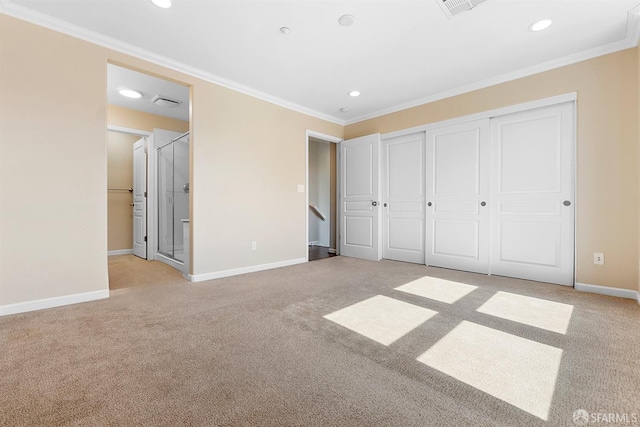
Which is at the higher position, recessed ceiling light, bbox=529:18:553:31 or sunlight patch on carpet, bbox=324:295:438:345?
recessed ceiling light, bbox=529:18:553:31

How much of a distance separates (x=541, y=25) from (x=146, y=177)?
551 cm

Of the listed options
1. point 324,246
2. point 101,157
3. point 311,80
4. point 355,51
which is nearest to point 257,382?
point 101,157

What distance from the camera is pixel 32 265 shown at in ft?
7.73

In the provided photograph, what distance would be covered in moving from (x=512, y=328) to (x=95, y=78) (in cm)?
414

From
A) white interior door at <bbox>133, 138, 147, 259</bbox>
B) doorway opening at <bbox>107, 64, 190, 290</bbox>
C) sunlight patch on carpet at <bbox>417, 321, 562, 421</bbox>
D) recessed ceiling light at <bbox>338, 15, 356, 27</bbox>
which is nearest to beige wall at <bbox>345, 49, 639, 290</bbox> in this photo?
sunlight patch on carpet at <bbox>417, 321, 562, 421</bbox>

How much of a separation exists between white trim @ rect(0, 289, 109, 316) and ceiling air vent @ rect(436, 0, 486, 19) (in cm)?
395

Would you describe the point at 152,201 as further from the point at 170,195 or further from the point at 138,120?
the point at 138,120

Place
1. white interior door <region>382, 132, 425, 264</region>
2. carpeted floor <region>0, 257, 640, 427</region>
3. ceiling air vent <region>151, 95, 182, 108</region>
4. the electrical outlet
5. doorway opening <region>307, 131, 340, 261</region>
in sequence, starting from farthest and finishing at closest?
doorway opening <region>307, 131, 340, 261</region>, white interior door <region>382, 132, 425, 264</region>, ceiling air vent <region>151, 95, 182, 108</region>, the electrical outlet, carpeted floor <region>0, 257, 640, 427</region>

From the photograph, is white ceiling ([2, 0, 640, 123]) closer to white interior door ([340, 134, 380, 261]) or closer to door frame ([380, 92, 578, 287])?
door frame ([380, 92, 578, 287])

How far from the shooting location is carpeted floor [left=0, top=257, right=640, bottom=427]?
1.17m

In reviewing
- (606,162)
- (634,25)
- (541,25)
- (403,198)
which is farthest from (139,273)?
(634,25)

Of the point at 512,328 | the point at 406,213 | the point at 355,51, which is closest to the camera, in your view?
the point at 512,328

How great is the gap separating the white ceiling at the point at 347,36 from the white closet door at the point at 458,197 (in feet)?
2.30

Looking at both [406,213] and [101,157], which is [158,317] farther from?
[406,213]
